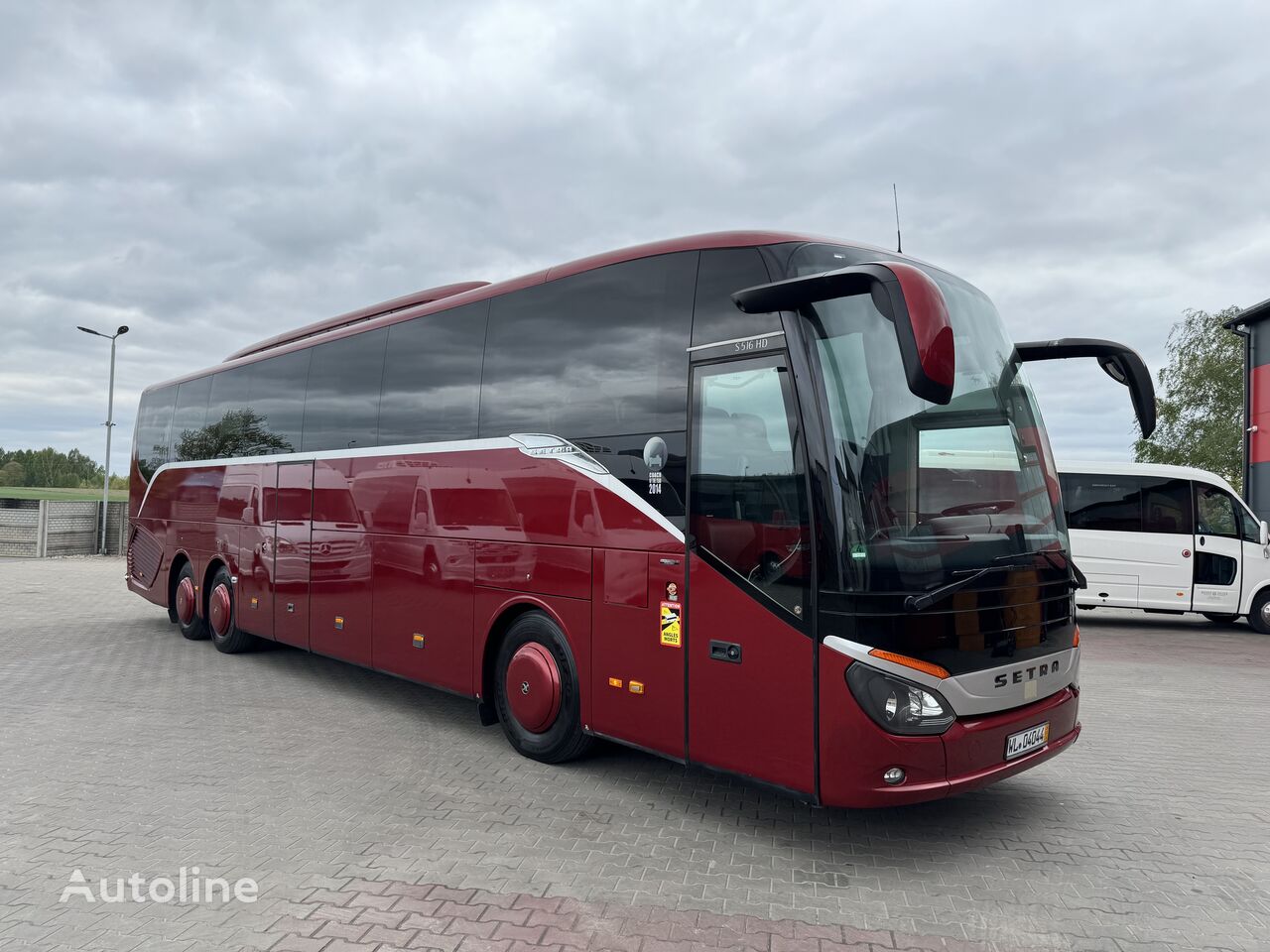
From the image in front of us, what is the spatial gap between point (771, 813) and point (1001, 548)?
2.12 meters

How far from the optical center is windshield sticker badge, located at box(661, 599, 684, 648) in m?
5.26

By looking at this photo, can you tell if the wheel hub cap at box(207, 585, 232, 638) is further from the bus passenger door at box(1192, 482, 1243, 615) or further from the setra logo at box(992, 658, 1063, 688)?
the bus passenger door at box(1192, 482, 1243, 615)

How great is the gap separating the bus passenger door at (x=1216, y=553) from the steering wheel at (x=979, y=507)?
1278cm

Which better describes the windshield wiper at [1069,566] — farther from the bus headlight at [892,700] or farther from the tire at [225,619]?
the tire at [225,619]

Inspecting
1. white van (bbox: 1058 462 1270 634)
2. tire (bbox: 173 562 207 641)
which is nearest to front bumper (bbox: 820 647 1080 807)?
tire (bbox: 173 562 207 641)

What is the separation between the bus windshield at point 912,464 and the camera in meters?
4.47

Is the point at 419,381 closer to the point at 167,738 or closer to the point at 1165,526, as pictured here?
the point at 167,738

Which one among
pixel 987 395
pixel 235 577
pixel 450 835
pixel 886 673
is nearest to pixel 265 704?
pixel 235 577

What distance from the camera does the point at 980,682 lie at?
464 centimetres

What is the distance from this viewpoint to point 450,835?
5.03m

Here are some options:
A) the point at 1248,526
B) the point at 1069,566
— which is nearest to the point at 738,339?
the point at 1069,566

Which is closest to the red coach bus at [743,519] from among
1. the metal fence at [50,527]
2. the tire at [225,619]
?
the tire at [225,619]

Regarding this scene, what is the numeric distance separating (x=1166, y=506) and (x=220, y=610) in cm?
1496

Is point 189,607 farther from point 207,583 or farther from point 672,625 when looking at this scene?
point 672,625
